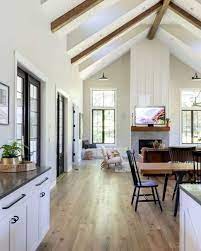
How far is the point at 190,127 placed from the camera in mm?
15609

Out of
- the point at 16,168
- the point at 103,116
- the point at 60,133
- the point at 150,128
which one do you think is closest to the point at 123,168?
the point at 60,133

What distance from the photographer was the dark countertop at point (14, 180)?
2.40 m

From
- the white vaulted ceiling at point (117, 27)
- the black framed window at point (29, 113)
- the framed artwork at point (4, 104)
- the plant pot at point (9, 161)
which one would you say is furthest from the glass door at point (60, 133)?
the plant pot at point (9, 161)

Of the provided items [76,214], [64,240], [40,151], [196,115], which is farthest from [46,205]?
[196,115]

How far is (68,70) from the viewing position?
33.3ft

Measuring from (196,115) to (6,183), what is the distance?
1395 cm

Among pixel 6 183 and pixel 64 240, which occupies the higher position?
pixel 6 183

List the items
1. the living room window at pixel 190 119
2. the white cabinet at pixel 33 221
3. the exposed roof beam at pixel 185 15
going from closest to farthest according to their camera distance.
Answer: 1. the white cabinet at pixel 33 221
2. the exposed roof beam at pixel 185 15
3. the living room window at pixel 190 119

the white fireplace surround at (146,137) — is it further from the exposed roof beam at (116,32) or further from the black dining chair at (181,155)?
the black dining chair at (181,155)

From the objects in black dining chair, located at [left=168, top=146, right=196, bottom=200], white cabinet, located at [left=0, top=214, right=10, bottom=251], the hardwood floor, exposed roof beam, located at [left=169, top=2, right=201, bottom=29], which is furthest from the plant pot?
exposed roof beam, located at [left=169, top=2, right=201, bottom=29]

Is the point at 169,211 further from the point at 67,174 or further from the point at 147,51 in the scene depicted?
the point at 147,51

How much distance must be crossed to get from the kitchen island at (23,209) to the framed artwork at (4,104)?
0.89m

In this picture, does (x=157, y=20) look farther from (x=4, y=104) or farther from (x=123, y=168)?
(x=4, y=104)

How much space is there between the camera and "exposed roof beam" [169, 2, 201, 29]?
10086 mm
